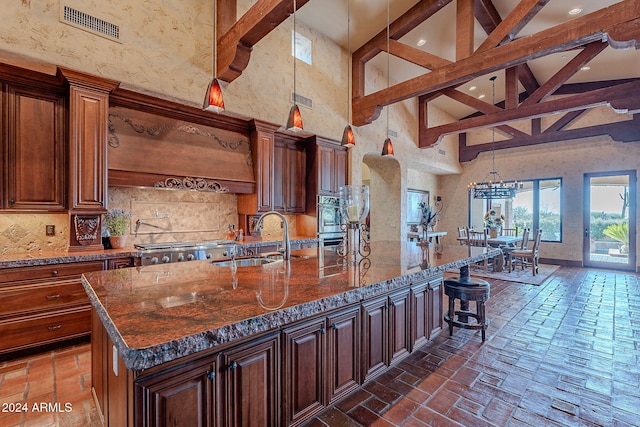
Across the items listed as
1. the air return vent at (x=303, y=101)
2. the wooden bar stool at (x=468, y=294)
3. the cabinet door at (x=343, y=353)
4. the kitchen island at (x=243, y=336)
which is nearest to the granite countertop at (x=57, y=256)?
the kitchen island at (x=243, y=336)

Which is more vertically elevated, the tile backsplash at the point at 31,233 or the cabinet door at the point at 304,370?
the tile backsplash at the point at 31,233

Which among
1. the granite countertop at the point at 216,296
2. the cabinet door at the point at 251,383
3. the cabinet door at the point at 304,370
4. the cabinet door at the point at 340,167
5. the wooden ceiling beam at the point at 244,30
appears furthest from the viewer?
the cabinet door at the point at 340,167

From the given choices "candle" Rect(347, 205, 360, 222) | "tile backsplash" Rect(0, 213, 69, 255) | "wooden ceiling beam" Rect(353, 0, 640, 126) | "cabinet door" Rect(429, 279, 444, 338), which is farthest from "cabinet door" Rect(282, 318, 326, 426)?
"wooden ceiling beam" Rect(353, 0, 640, 126)

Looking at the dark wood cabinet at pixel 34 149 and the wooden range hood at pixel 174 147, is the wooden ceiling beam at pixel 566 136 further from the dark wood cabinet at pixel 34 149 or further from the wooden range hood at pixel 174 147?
the dark wood cabinet at pixel 34 149

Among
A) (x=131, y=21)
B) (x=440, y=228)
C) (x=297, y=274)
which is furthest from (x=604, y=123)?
(x=131, y=21)

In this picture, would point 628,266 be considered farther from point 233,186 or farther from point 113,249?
point 113,249

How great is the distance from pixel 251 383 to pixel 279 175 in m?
4.05

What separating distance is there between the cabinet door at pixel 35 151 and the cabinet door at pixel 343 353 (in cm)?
324

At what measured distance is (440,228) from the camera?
10883 millimetres

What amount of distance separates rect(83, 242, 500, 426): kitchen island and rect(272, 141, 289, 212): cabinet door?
285 centimetres

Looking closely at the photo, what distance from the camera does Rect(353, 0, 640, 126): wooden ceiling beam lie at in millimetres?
3270

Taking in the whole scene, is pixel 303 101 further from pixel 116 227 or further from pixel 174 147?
pixel 116 227

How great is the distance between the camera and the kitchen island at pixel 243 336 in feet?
3.45

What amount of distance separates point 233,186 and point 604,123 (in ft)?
30.8
